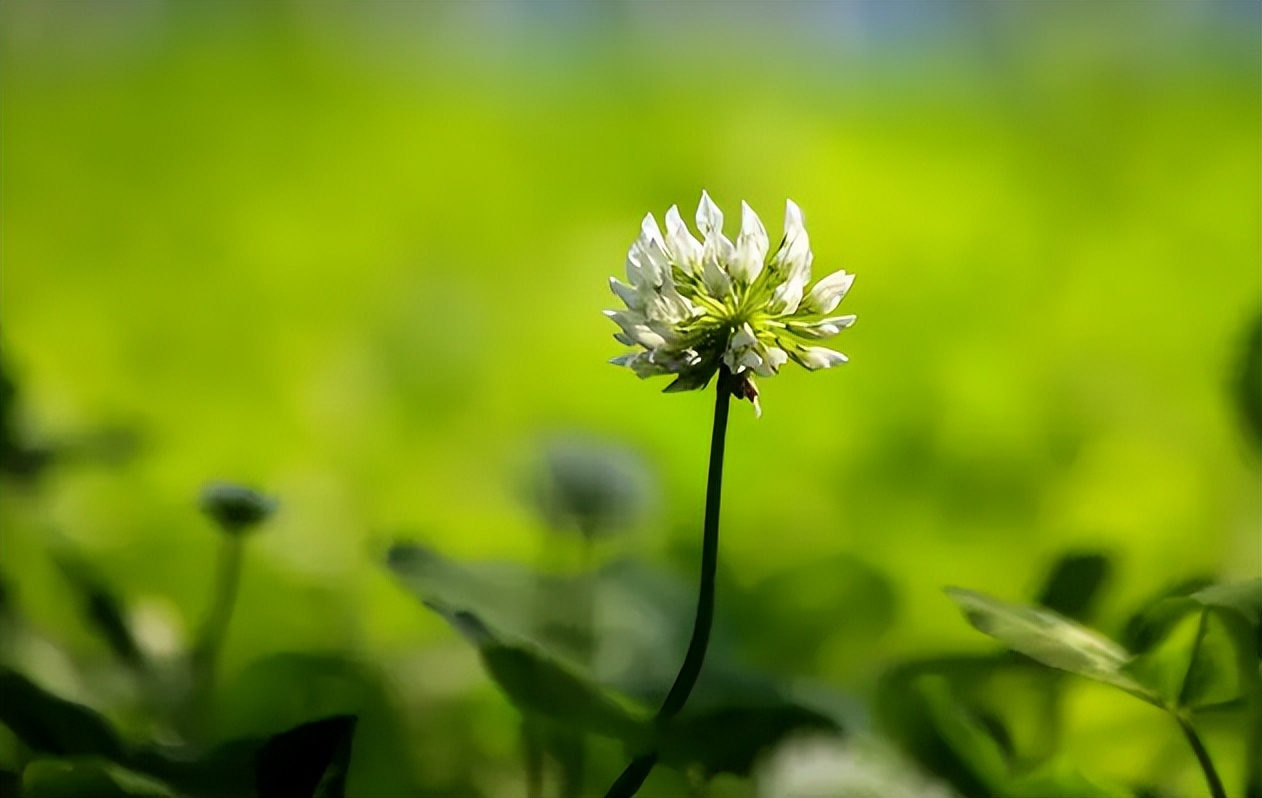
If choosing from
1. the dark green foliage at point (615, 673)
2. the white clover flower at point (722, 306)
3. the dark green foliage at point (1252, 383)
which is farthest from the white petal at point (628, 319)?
the dark green foliage at point (1252, 383)

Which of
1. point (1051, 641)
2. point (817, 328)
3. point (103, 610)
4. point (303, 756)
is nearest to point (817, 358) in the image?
point (817, 328)

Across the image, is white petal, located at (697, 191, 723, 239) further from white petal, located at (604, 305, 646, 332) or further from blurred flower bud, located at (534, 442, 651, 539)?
blurred flower bud, located at (534, 442, 651, 539)

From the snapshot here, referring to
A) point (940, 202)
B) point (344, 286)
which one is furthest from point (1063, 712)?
point (344, 286)

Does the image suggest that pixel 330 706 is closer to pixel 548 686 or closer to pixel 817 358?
pixel 548 686

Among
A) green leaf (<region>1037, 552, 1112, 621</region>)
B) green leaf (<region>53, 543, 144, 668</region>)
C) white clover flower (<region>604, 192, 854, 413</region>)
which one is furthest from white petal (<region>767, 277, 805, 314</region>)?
green leaf (<region>53, 543, 144, 668</region>)

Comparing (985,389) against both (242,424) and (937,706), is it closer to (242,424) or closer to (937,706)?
(937,706)

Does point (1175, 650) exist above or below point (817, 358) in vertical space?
below
